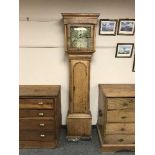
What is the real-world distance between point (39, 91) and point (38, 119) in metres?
0.39

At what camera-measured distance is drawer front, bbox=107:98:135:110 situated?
2922 millimetres

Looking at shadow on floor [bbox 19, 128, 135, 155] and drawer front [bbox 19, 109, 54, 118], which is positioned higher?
drawer front [bbox 19, 109, 54, 118]

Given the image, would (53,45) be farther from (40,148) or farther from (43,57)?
(40,148)

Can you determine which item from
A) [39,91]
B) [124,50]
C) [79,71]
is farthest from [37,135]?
[124,50]

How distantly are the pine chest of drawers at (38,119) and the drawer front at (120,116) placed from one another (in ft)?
2.21

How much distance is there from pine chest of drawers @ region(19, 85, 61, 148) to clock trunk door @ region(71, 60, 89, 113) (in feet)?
1.11

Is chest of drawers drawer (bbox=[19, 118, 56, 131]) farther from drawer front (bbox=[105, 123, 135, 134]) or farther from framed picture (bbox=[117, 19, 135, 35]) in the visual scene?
framed picture (bbox=[117, 19, 135, 35])

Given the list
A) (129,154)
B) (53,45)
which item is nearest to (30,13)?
(53,45)

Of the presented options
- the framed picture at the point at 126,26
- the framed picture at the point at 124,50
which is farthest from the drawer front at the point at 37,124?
the framed picture at the point at 126,26

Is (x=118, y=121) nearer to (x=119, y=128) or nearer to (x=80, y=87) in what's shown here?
(x=119, y=128)

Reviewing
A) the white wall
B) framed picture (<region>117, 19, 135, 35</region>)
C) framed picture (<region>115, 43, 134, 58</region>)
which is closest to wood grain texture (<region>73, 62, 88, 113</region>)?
the white wall

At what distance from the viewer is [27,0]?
3.43 metres

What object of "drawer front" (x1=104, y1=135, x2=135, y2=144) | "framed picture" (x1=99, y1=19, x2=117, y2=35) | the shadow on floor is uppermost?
"framed picture" (x1=99, y1=19, x2=117, y2=35)
